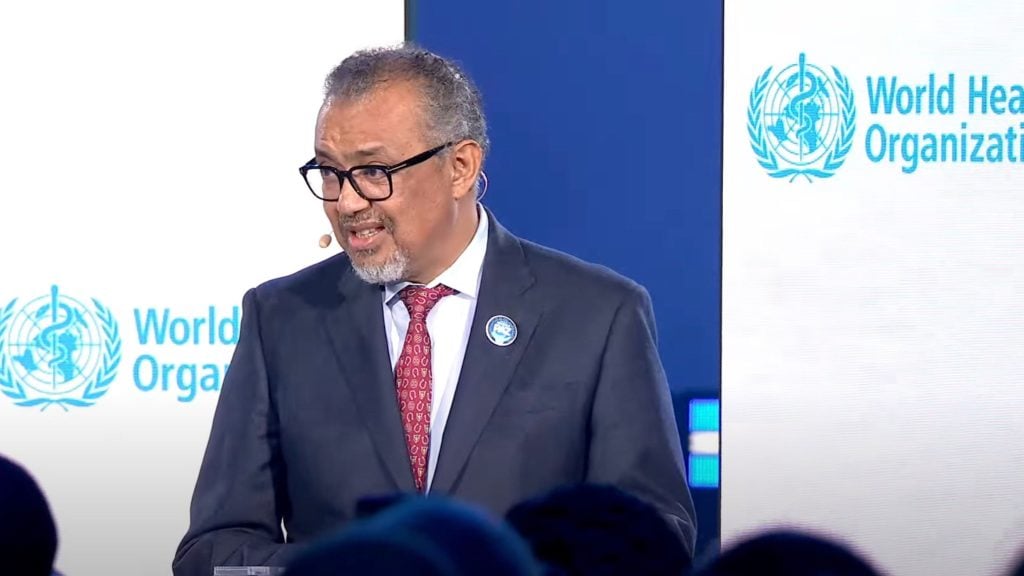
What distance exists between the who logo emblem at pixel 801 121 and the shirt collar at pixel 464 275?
1.11 m

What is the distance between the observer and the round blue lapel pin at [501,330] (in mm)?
2555

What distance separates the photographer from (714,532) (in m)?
3.56

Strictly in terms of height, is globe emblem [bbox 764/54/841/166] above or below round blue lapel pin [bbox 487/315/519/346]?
above

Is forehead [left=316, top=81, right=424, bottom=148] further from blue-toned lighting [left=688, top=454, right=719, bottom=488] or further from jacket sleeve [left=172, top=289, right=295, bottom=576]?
blue-toned lighting [left=688, top=454, right=719, bottom=488]

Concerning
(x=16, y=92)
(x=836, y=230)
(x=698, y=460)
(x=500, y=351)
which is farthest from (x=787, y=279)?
(x=16, y=92)

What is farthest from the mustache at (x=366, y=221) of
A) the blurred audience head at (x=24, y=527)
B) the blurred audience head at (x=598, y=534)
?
the blurred audience head at (x=24, y=527)

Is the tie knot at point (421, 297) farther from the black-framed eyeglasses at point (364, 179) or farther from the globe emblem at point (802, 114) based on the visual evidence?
the globe emblem at point (802, 114)

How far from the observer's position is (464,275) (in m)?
2.64

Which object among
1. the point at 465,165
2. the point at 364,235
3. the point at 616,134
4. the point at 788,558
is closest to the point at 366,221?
the point at 364,235

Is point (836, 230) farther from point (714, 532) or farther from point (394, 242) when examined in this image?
point (394, 242)

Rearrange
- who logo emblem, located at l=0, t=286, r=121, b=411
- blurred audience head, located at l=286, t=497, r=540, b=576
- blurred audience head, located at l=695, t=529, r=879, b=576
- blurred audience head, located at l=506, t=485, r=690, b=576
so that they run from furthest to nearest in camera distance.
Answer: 1. who logo emblem, located at l=0, t=286, r=121, b=411
2. blurred audience head, located at l=506, t=485, r=690, b=576
3. blurred audience head, located at l=695, t=529, r=879, b=576
4. blurred audience head, located at l=286, t=497, r=540, b=576

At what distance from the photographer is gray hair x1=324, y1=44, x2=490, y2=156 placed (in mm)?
2508

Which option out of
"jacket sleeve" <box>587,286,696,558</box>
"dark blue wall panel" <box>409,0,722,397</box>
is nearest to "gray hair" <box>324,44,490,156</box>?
"jacket sleeve" <box>587,286,696,558</box>

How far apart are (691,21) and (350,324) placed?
4.54 ft
